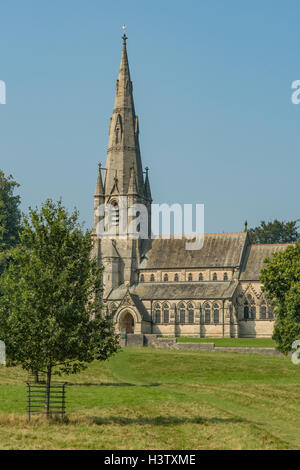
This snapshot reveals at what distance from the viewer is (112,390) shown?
39812 mm

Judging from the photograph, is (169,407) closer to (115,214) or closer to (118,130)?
(115,214)

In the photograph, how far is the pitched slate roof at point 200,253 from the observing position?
95.2 metres

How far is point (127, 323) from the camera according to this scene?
9094cm

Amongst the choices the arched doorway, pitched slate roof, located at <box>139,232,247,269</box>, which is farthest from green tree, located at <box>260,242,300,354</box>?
the arched doorway

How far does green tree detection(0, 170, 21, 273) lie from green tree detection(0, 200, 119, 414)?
5637 centimetres

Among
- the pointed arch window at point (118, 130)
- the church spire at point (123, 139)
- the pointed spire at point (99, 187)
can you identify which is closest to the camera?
the church spire at point (123, 139)

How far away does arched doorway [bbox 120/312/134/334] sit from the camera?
90.2m

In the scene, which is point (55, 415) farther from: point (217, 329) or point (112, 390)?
point (217, 329)

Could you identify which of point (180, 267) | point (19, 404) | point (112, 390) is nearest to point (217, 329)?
point (180, 267)

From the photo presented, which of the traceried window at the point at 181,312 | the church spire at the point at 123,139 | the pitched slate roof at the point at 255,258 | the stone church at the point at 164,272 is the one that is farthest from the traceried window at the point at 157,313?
the church spire at the point at 123,139

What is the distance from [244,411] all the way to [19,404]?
38.2 feet

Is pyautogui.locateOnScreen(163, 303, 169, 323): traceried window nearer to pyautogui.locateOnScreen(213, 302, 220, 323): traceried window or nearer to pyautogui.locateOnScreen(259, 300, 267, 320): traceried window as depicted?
pyautogui.locateOnScreen(213, 302, 220, 323): traceried window

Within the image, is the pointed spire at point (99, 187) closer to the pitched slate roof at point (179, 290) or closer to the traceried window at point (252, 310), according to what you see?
the pitched slate roof at point (179, 290)

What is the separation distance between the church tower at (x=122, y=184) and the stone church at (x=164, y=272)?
0.48 ft
